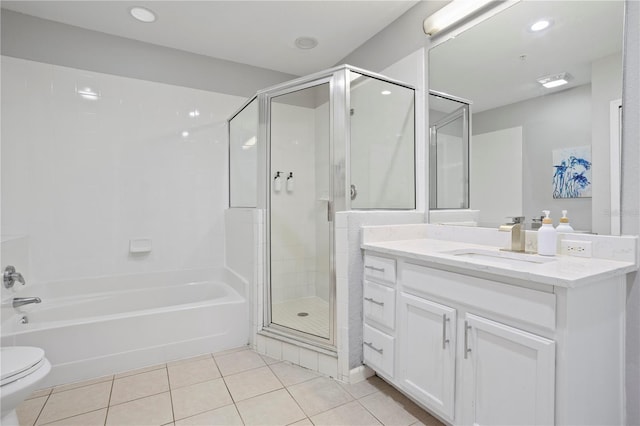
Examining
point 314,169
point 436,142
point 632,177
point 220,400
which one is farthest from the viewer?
point 314,169

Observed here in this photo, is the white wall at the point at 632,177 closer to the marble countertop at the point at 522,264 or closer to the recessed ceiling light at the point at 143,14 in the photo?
the marble countertop at the point at 522,264

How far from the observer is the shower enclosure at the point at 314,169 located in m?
2.03

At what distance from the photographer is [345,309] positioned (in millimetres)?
1903

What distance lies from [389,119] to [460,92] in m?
0.52

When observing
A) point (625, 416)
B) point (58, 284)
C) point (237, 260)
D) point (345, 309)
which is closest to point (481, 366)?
point (625, 416)

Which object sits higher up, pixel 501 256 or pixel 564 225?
pixel 564 225

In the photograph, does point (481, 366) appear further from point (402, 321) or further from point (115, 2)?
point (115, 2)

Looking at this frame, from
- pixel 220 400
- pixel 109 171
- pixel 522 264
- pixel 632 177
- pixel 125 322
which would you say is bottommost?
pixel 220 400

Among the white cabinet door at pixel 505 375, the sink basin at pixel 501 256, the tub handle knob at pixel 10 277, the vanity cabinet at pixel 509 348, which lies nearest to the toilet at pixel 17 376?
the tub handle knob at pixel 10 277

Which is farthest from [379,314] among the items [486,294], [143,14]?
[143,14]

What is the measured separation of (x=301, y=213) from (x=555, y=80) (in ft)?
7.07

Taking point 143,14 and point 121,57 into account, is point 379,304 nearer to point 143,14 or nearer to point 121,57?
point 143,14

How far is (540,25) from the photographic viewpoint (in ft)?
5.02

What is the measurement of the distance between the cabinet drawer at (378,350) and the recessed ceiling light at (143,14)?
2770mm
